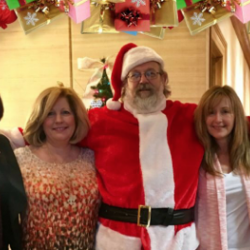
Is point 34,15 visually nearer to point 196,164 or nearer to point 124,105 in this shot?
point 124,105

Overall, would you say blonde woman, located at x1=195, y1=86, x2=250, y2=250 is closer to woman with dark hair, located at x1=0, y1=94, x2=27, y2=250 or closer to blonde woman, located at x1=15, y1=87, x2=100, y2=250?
blonde woman, located at x1=15, y1=87, x2=100, y2=250

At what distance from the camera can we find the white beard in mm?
1776

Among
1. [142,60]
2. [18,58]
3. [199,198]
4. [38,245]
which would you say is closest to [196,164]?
[199,198]

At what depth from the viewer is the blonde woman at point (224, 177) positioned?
1619mm

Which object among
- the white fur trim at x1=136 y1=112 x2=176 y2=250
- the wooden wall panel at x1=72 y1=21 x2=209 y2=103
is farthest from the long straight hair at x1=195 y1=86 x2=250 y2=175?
the wooden wall panel at x1=72 y1=21 x2=209 y2=103

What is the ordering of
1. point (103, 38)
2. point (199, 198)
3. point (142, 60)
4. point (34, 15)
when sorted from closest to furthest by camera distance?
1. point (34, 15)
2. point (199, 198)
3. point (142, 60)
4. point (103, 38)

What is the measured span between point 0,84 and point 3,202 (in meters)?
1.87

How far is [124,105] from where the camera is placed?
73.3 inches

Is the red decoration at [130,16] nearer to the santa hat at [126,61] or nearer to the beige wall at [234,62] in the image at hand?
the santa hat at [126,61]

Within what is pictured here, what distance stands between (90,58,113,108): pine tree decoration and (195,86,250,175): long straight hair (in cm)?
73

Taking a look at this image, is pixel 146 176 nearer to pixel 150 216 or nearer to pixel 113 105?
pixel 150 216

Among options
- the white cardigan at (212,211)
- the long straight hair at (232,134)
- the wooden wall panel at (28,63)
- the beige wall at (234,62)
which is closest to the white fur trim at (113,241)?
the white cardigan at (212,211)

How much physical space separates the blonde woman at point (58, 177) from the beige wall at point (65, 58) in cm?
130

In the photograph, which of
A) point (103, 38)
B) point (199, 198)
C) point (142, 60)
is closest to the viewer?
point (199, 198)
